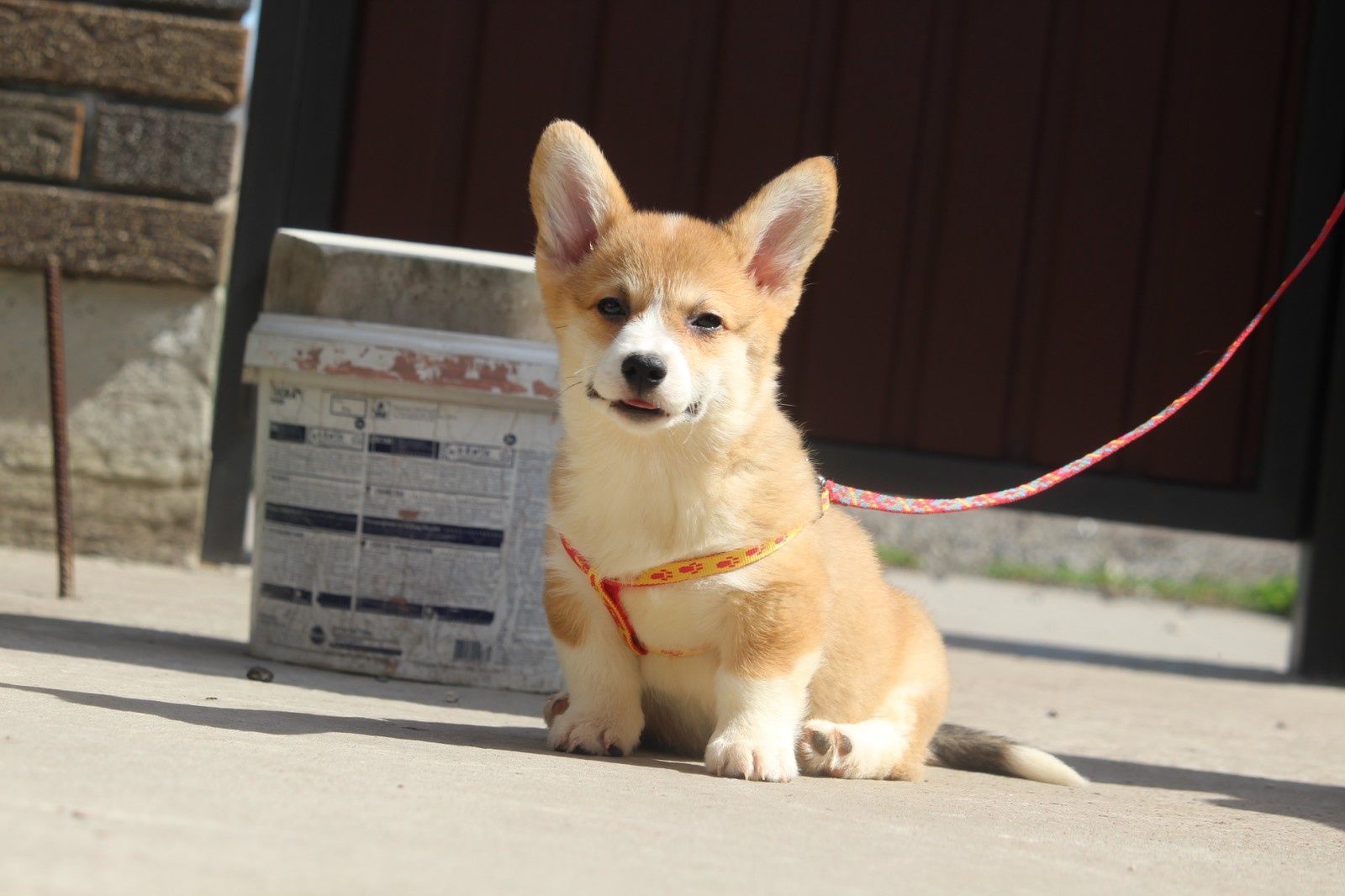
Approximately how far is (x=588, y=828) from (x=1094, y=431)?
477cm

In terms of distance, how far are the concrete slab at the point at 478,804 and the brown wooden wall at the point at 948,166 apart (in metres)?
2.24

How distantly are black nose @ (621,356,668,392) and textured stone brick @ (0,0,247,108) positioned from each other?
11.9 feet

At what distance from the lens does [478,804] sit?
2.13m

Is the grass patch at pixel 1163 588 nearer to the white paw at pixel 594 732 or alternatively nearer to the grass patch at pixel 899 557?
the grass patch at pixel 899 557

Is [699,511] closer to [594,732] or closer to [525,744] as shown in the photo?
[594,732]

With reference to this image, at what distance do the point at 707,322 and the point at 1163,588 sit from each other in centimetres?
813

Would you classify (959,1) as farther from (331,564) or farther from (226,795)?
(226,795)

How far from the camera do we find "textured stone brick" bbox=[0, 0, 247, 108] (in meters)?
5.60

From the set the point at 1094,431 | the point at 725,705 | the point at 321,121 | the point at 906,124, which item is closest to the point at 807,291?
the point at 906,124

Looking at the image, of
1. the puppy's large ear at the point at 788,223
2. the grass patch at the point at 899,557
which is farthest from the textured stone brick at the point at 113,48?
the grass patch at the point at 899,557

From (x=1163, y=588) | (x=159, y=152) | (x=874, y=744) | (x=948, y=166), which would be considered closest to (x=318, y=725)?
(x=874, y=744)

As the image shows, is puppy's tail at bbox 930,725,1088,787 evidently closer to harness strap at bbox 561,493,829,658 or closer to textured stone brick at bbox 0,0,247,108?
harness strap at bbox 561,493,829,658

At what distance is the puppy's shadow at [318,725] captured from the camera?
105 inches

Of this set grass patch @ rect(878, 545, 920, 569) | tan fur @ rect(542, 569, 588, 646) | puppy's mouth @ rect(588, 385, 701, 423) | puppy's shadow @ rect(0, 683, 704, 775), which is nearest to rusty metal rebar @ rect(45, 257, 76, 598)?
puppy's shadow @ rect(0, 683, 704, 775)
